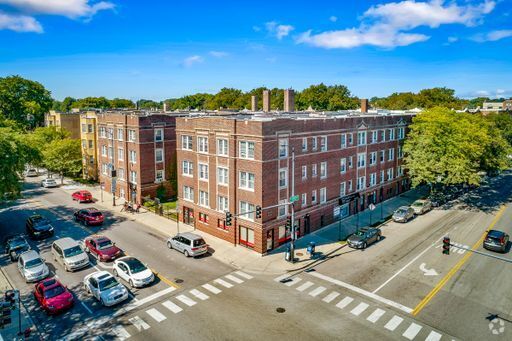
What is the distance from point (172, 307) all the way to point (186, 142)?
69.1 ft

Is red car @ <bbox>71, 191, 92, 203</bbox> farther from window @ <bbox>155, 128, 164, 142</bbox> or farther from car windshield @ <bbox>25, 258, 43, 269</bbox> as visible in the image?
car windshield @ <bbox>25, 258, 43, 269</bbox>

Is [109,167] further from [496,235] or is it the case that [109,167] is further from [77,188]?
[496,235]

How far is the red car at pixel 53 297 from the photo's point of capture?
23328 millimetres

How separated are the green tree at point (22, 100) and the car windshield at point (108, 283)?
3021 inches

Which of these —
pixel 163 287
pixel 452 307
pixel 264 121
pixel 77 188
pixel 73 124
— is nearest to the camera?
pixel 452 307

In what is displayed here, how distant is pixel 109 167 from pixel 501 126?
9564 cm

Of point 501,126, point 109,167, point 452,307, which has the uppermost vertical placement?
point 501,126

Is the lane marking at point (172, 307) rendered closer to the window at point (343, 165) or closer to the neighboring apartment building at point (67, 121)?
the window at point (343, 165)

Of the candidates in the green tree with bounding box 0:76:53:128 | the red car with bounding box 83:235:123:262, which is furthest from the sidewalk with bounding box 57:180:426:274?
the green tree with bounding box 0:76:53:128

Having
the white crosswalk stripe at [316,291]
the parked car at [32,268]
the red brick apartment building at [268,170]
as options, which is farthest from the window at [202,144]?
the white crosswalk stripe at [316,291]

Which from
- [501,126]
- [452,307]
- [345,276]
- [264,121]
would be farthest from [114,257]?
[501,126]

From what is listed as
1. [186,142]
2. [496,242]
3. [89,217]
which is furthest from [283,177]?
[89,217]

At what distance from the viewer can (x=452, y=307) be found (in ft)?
79.3

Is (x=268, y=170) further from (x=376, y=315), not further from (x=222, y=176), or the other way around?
(x=376, y=315)
